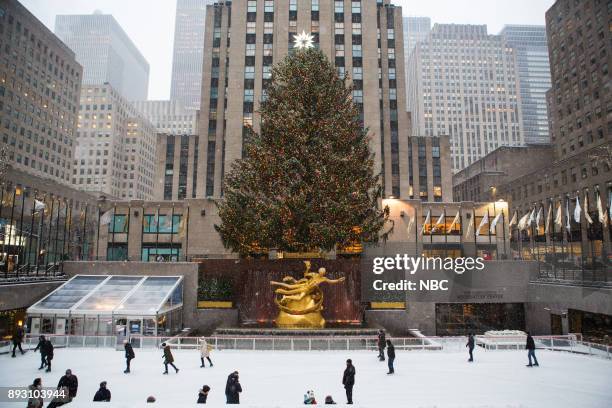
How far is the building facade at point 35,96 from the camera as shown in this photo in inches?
3585

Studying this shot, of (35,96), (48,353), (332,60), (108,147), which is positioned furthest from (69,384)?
(108,147)

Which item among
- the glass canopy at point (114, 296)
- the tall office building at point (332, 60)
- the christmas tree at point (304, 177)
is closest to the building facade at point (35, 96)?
the tall office building at point (332, 60)

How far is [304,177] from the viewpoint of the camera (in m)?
29.7

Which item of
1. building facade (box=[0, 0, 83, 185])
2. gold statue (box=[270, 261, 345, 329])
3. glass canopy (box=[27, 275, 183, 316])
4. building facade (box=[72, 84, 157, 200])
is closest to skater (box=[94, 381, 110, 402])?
glass canopy (box=[27, 275, 183, 316])

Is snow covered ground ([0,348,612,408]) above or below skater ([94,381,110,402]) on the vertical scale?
Answer: below

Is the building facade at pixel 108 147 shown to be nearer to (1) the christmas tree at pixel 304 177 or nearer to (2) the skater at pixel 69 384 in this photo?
(1) the christmas tree at pixel 304 177

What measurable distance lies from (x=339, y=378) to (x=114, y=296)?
17.6 meters

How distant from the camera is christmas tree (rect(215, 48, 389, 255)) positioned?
28.6 m

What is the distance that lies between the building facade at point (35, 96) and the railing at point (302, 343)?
74120 mm

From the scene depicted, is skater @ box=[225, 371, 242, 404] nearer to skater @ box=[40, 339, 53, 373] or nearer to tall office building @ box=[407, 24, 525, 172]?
skater @ box=[40, 339, 53, 373]

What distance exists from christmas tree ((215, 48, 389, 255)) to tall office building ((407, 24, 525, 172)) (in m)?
139

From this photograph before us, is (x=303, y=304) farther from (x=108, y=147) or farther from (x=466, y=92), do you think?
(x=466, y=92)

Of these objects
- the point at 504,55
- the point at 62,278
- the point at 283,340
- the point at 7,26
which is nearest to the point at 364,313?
the point at 283,340

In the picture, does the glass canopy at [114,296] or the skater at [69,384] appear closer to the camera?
the skater at [69,384]
